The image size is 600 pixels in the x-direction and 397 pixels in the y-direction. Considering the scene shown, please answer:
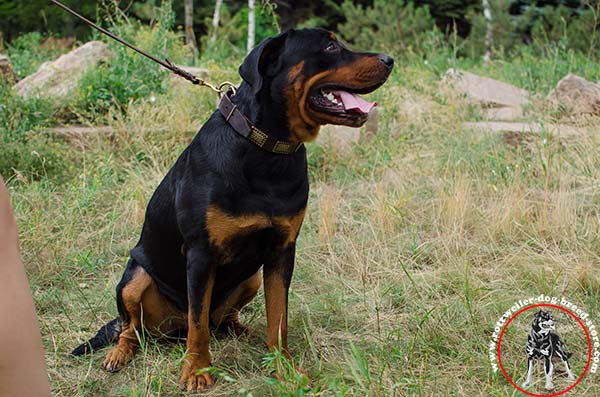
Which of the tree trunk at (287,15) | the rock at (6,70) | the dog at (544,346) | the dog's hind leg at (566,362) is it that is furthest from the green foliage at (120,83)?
the tree trunk at (287,15)

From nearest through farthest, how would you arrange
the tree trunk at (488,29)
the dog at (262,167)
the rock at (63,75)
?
the dog at (262,167) < the rock at (63,75) < the tree trunk at (488,29)

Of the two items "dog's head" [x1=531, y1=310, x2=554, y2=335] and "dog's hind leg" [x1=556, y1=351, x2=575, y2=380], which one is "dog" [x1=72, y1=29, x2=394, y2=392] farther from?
"dog's hind leg" [x1=556, y1=351, x2=575, y2=380]

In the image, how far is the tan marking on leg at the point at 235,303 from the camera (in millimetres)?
3305

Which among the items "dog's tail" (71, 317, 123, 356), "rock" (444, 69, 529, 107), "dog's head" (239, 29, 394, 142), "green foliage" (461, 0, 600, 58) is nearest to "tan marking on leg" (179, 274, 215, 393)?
"dog's tail" (71, 317, 123, 356)

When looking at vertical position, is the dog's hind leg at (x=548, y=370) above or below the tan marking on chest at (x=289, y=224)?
below

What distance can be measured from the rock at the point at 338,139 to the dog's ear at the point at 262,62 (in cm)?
325

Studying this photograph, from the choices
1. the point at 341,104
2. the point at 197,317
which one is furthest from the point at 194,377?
the point at 341,104

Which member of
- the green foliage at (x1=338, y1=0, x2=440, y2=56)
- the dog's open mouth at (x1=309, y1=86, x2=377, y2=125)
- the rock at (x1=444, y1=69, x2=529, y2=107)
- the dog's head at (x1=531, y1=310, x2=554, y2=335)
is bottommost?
the green foliage at (x1=338, y1=0, x2=440, y2=56)

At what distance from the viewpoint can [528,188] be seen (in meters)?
4.99

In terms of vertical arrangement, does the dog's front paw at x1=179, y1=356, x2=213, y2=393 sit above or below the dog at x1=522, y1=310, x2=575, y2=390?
below

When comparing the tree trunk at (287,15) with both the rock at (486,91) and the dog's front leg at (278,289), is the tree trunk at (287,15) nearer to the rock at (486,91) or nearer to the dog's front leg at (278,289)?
the rock at (486,91)

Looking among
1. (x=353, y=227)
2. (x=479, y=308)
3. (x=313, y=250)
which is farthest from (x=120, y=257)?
(x=479, y=308)

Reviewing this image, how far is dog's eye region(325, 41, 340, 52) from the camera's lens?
288cm

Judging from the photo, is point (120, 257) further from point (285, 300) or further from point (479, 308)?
point (479, 308)
